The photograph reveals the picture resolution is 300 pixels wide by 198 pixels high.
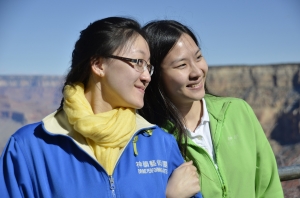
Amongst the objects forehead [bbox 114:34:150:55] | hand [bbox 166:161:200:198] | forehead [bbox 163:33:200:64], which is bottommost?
hand [bbox 166:161:200:198]

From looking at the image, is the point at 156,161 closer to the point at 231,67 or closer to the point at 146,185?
the point at 146,185

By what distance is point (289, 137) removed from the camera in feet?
186

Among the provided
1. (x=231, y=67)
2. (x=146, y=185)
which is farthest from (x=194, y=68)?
(x=231, y=67)

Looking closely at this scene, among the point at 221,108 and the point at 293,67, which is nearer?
the point at 221,108

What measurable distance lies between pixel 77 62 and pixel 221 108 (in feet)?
2.80

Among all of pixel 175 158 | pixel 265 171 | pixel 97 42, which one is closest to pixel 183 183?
pixel 175 158

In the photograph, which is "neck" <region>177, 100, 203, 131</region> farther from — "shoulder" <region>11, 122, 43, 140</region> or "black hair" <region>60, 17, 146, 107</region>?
"shoulder" <region>11, 122, 43, 140</region>

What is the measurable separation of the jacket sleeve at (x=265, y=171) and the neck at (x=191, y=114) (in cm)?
27

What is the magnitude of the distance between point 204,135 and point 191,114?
14 centimetres

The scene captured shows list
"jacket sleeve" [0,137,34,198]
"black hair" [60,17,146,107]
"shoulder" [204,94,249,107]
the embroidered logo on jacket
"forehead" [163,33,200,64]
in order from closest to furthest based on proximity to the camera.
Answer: "jacket sleeve" [0,137,34,198]
the embroidered logo on jacket
"black hair" [60,17,146,107]
"forehead" [163,33,200,64]
"shoulder" [204,94,249,107]

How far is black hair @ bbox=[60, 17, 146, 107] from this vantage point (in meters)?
2.59

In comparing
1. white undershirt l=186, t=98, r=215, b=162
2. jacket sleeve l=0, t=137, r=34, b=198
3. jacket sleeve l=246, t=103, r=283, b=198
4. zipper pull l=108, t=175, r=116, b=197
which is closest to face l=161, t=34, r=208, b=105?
white undershirt l=186, t=98, r=215, b=162

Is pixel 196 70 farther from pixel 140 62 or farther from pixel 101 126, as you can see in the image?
pixel 101 126

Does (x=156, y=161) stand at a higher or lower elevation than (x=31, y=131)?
lower
